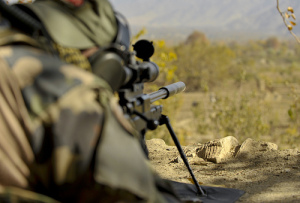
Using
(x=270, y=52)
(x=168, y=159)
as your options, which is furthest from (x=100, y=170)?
(x=270, y=52)

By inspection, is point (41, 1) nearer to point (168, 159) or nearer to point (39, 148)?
point (39, 148)

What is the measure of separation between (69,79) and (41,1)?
15.4 inches

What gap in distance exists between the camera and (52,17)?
3.21 ft

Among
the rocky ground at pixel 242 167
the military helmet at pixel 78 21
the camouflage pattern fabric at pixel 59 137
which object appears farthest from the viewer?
the rocky ground at pixel 242 167

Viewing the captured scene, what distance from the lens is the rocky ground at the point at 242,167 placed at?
2400mm

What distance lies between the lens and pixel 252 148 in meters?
3.20

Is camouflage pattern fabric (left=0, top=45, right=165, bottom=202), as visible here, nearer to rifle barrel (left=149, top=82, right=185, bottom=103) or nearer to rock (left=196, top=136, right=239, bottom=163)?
rifle barrel (left=149, top=82, right=185, bottom=103)

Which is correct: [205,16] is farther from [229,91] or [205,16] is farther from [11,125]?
[11,125]

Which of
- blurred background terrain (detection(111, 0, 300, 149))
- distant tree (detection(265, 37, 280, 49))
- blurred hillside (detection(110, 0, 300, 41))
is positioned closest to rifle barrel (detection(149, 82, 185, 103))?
blurred background terrain (detection(111, 0, 300, 149))

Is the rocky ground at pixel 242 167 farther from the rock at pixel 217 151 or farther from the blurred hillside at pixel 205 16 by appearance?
the blurred hillside at pixel 205 16

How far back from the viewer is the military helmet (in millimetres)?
975

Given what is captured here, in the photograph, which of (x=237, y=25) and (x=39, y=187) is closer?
(x=39, y=187)

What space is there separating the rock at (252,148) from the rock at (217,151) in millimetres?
74

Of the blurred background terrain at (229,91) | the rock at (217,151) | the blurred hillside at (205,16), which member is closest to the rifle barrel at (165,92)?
the rock at (217,151)
